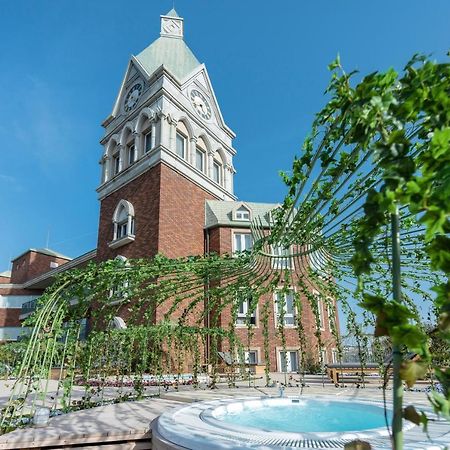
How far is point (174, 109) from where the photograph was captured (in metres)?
22.2

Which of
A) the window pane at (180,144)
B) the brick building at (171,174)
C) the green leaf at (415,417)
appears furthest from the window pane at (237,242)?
the green leaf at (415,417)

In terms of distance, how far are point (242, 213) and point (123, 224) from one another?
7350mm

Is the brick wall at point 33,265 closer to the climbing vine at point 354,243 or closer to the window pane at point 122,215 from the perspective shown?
the window pane at point 122,215

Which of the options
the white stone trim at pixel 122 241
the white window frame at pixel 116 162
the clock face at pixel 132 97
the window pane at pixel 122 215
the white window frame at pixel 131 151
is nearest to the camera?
the white stone trim at pixel 122 241

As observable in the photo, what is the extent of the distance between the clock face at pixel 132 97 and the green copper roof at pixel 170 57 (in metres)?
1.35

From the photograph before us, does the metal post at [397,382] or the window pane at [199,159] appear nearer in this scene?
the metal post at [397,382]

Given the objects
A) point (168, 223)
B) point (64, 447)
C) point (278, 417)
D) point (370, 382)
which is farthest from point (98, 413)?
point (168, 223)

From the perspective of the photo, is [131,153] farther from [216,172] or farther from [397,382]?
[397,382]

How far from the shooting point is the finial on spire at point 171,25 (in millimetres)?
28317

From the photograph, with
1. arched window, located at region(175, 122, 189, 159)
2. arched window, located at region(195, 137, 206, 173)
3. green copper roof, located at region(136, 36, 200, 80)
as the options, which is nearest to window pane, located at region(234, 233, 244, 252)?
arched window, located at region(195, 137, 206, 173)

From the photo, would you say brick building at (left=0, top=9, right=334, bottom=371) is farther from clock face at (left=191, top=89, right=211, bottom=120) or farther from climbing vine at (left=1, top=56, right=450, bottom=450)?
climbing vine at (left=1, top=56, right=450, bottom=450)

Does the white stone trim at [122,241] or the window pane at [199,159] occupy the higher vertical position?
the window pane at [199,159]

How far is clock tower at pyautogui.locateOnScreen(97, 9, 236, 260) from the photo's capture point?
66.0ft

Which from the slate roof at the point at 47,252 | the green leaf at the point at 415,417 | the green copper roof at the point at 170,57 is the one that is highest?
the green copper roof at the point at 170,57
